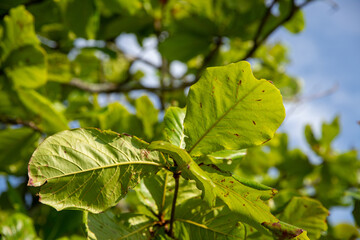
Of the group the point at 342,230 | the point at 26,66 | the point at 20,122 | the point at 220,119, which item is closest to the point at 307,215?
the point at 220,119

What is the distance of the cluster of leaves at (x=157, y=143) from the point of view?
1.67 ft

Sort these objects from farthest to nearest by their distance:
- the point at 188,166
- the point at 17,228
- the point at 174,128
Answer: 1. the point at 17,228
2. the point at 174,128
3. the point at 188,166

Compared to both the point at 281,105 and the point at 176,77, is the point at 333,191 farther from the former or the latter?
the point at 281,105

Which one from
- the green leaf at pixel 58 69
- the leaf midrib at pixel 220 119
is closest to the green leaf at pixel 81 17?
the green leaf at pixel 58 69

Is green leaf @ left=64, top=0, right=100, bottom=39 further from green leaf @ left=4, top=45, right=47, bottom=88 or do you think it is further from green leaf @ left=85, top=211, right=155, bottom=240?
green leaf @ left=85, top=211, right=155, bottom=240

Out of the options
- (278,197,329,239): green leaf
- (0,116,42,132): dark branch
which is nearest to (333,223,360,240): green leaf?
(278,197,329,239): green leaf

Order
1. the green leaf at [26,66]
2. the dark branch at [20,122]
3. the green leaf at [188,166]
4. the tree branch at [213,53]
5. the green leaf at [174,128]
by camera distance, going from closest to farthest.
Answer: the green leaf at [188,166], the green leaf at [174,128], the green leaf at [26,66], the dark branch at [20,122], the tree branch at [213,53]

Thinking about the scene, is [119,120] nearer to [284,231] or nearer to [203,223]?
[203,223]

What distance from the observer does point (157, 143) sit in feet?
1.56

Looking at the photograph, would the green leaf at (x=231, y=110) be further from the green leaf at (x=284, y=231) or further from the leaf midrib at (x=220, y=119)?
the green leaf at (x=284, y=231)

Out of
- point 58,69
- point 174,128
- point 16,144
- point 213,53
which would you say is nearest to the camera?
point 174,128

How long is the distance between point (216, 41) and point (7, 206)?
1572 mm

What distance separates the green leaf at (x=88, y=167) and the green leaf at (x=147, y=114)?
508 millimetres

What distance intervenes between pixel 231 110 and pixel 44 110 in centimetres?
80
